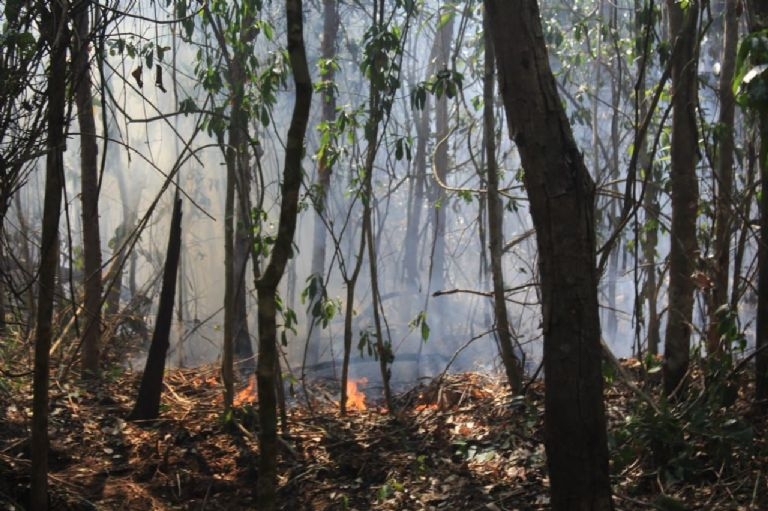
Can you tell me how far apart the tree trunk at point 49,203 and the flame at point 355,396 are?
3223mm

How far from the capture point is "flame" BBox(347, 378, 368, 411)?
666 cm

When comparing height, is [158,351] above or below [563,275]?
below

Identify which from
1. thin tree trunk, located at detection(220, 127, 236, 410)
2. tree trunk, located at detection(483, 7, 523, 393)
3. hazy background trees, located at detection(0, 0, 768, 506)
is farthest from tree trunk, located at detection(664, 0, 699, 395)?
thin tree trunk, located at detection(220, 127, 236, 410)

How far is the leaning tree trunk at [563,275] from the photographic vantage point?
312cm

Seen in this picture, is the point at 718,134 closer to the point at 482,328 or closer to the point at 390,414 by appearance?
the point at 390,414

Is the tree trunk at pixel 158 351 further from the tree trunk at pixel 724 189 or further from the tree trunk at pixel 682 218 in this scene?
the tree trunk at pixel 724 189

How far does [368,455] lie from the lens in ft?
16.6

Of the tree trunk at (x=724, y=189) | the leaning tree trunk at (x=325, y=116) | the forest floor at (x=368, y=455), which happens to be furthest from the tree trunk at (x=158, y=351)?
the tree trunk at (x=724, y=189)

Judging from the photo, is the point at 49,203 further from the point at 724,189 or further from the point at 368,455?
the point at 724,189

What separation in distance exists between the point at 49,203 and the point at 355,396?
4.47 meters

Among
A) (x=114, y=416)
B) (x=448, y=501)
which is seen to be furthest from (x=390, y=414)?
(x=114, y=416)

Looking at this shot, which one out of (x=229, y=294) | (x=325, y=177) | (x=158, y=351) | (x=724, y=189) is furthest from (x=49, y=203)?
(x=325, y=177)

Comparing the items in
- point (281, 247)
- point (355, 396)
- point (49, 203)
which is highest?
point (49, 203)

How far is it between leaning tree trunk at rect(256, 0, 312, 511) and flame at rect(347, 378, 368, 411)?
3313 millimetres
